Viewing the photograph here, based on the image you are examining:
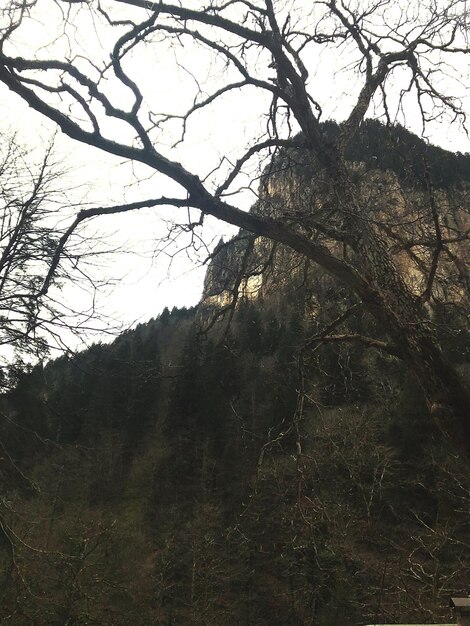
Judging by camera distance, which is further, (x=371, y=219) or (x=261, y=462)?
(x=371, y=219)

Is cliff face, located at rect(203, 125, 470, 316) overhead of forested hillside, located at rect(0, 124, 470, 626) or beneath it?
overhead

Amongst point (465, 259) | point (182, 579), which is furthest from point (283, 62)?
point (182, 579)

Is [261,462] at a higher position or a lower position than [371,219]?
lower

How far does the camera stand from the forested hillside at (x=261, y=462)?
3.76 metres

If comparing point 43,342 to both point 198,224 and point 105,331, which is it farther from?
point 198,224

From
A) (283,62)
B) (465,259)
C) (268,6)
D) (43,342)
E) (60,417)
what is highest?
(268,6)

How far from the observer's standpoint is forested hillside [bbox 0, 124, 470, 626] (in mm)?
3762

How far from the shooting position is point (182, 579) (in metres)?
19.0

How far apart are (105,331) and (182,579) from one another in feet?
59.8

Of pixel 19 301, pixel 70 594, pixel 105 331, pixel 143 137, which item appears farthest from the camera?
pixel 70 594

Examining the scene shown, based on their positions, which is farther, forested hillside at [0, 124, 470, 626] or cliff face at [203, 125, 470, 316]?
forested hillside at [0, 124, 470, 626]

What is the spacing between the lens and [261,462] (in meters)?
2.97

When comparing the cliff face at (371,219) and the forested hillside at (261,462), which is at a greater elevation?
the cliff face at (371,219)

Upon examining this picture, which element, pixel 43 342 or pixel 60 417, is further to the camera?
pixel 60 417
